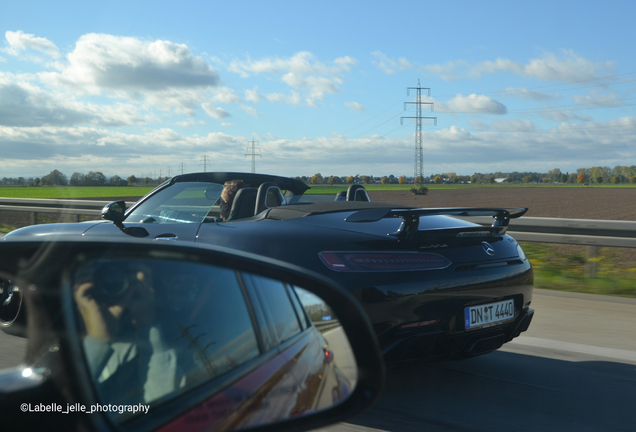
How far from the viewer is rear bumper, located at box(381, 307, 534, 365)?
2.79 meters

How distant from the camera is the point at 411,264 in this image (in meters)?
2.91

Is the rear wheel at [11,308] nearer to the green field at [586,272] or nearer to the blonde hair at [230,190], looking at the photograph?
the blonde hair at [230,190]

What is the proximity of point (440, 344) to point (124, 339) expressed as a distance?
2.04 m

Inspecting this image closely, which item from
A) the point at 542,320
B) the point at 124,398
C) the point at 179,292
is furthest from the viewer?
the point at 542,320

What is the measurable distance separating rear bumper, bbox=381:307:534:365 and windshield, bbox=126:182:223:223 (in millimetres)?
1875

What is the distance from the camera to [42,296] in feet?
3.64

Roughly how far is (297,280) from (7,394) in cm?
79

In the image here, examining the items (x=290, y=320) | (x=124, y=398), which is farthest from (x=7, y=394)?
(x=290, y=320)

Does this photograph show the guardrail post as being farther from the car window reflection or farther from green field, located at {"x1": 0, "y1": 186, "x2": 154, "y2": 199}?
green field, located at {"x1": 0, "y1": 186, "x2": 154, "y2": 199}

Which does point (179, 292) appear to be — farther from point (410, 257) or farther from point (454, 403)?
point (454, 403)

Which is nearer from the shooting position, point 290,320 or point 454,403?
point 290,320

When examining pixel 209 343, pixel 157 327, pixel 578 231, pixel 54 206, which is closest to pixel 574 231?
pixel 578 231

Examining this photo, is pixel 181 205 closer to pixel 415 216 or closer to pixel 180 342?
pixel 415 216

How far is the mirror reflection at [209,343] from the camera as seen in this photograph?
3.93ft
